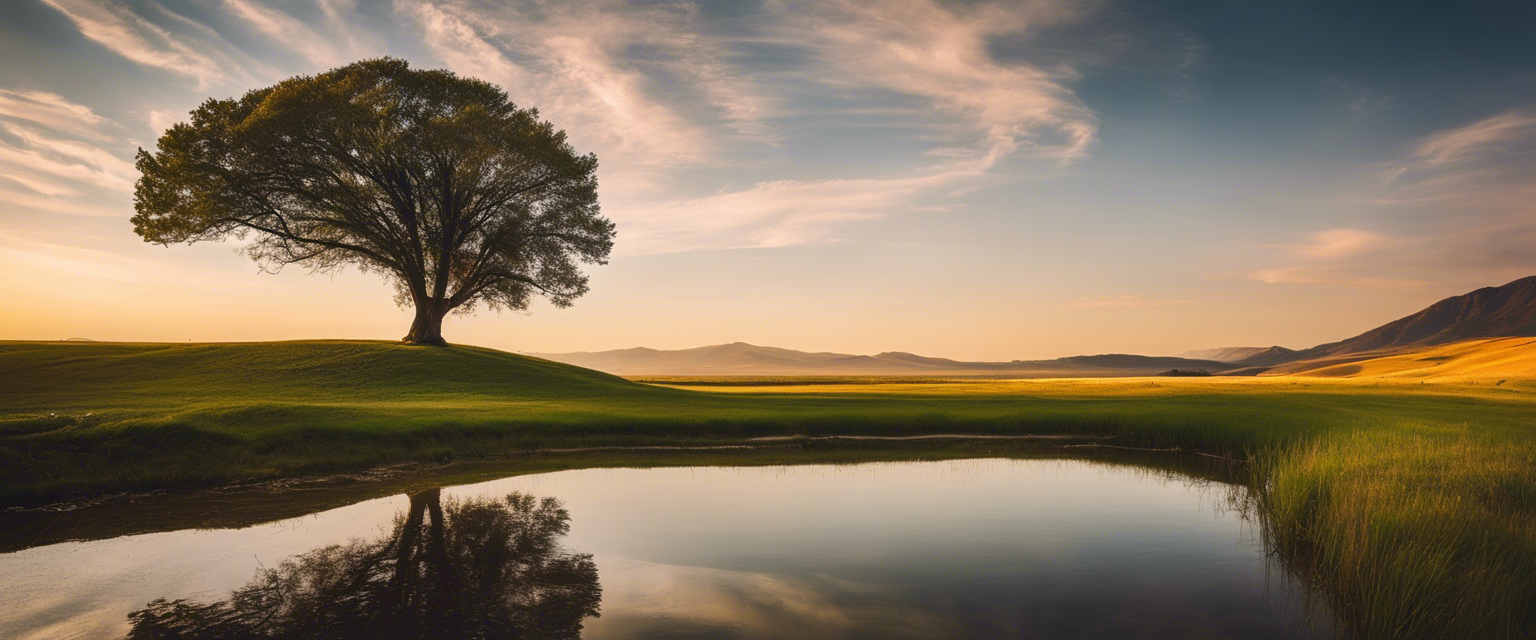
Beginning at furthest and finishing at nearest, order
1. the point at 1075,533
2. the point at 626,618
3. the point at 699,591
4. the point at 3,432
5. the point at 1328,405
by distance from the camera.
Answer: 1. the point at 1328,405
2. the point at 3,432
3. the point at 1075,533
4. the point at 699,591
5. the point at 626,618

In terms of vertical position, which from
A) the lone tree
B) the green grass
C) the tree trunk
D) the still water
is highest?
the lone tree

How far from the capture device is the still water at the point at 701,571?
30.7 feet

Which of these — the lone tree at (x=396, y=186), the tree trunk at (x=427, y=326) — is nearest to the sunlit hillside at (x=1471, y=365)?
the lone tree at (x=396, y=186)

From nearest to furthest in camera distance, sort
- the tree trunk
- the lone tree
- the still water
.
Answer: the still water
the lone tree
the tree trunk

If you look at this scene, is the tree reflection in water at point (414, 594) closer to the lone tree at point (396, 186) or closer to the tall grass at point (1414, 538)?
the tall grass at point (1414, 538)

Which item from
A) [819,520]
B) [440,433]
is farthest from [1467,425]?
[440,433]

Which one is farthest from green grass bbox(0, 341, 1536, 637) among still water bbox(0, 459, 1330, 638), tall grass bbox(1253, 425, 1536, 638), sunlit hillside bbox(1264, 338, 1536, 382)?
sunlit hillside bbox(1264, 338, 1536, 382)

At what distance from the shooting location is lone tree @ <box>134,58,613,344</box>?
42188 millimetres

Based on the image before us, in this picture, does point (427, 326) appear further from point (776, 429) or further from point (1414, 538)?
point (1414, 538)

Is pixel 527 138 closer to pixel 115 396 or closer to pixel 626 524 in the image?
pixel 115 396

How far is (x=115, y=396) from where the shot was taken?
2959 centimetres

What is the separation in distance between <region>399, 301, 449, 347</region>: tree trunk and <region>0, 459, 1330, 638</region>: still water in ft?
108

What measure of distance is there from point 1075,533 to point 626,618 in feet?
29.9

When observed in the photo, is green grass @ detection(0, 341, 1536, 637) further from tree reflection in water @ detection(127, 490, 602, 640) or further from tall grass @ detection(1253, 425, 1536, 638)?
tree reflection in water @ detection(127, 490, 602, 640)
